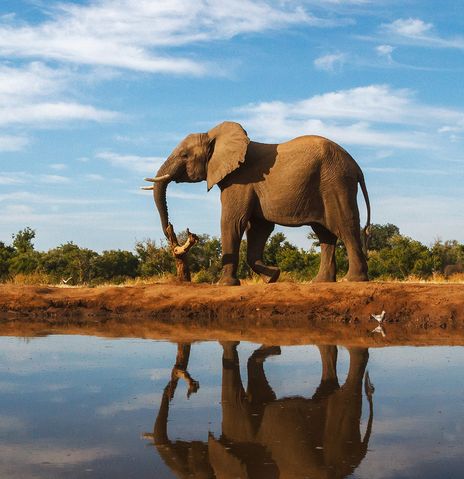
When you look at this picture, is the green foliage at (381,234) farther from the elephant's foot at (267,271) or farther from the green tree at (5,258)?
the elephant's foot at (267,271)

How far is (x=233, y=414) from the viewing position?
6402 mm

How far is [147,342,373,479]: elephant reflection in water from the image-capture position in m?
4.84

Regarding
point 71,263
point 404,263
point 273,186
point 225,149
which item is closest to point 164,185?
point 225,149

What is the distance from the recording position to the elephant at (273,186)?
16703mm

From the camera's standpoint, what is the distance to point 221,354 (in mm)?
10289

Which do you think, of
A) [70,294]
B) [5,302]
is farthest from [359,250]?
[5,302]

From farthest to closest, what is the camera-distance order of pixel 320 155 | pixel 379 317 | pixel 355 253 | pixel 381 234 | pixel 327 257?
1. pixel 381 234
2. pixel 327 257
3. pixel 355 253
4. pixel 320 155
5. pixel 379 317

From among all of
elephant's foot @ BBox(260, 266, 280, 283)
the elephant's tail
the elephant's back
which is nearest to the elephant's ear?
the elephant's back

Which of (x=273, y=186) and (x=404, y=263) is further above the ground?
(x=273, y=186)

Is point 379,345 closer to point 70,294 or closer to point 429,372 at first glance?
point 429,372

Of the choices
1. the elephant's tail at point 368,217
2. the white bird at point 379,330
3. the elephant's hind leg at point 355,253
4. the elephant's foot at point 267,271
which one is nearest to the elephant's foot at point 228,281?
the elephant's foot at point 267,271

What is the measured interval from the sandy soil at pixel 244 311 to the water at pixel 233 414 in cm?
271

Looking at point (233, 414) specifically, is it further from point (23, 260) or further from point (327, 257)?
point (23, 260)

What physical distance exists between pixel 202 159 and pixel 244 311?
3985 millimetres
